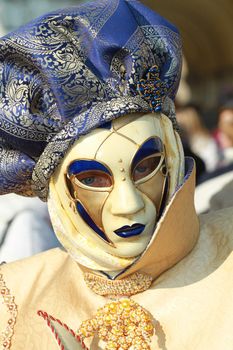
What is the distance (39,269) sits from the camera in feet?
6.94

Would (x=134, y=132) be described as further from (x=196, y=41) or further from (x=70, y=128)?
(x=196, y=41)

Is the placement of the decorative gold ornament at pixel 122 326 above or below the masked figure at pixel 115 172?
below

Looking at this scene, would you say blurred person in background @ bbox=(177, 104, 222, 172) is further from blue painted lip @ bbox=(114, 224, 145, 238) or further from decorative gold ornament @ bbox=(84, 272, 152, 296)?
blue painted lip @ bbox=(114, 224, 145, 238)

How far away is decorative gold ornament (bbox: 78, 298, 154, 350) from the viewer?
1.86 meters

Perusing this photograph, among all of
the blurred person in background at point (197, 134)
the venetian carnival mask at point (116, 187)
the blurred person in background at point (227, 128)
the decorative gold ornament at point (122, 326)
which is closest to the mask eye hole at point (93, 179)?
the venetian carnival mask at point (116, 187)

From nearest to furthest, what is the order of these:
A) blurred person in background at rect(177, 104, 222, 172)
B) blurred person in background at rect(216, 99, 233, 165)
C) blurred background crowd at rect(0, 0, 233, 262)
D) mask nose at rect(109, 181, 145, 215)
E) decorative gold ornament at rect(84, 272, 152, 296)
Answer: mask nose at rect(109, 181, 145, 215) < decorative gold ornament at rect(84, 272, 152, 296) < blurred background crowd at rect(0, 0, 233, 262) < blurred person in background at rect(216, 99, 233, 165) < blurred person in background at rect(177, 104, 222, 172)

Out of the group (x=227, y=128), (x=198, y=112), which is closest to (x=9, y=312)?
(x=227, y=128)

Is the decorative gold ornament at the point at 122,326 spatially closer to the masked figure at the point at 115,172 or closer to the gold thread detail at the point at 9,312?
the masked figure at the point at 115,172

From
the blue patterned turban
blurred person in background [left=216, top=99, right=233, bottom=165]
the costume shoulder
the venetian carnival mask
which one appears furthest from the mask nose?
blurred person in background [left=216, top=99, right=233, bottom=165]

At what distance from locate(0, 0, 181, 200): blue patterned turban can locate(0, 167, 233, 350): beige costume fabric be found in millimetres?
255

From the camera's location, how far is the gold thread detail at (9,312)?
1.96 metres

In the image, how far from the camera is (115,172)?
1.83 metres

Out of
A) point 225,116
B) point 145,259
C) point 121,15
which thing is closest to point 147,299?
point 145,259

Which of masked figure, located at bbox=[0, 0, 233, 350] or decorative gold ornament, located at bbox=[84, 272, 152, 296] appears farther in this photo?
decorative gold ornament, located at bbox=[84, 272, 152, 296]
